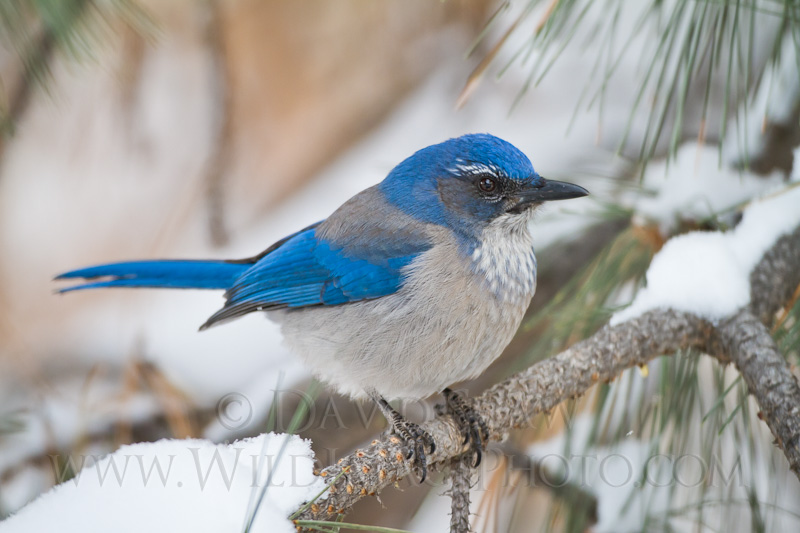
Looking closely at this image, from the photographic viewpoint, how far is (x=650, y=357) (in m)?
2.48

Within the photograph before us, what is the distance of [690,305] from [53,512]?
1.93 metres

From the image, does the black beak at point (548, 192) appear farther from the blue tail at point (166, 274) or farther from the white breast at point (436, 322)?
the blue tail at point (166, 274)

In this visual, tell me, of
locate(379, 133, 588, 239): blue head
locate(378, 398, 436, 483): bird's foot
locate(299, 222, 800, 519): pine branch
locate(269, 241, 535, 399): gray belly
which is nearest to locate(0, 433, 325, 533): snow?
locate(299, 222, 800, 519): pine branch

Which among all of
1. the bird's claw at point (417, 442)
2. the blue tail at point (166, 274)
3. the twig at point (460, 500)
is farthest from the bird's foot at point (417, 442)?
the blue tail at point (166, 274)

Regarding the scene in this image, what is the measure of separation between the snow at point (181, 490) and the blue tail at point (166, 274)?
127 centimetres

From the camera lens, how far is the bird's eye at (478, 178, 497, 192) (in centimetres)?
272

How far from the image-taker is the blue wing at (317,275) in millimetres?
2746

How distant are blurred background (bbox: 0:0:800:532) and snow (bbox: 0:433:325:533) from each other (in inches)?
9.1

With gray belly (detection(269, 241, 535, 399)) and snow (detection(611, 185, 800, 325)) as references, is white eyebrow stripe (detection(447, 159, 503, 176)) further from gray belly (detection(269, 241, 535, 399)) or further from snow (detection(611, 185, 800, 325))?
snow (detection(611, 185, 800, 325))

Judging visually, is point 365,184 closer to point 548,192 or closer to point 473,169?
point 473,169

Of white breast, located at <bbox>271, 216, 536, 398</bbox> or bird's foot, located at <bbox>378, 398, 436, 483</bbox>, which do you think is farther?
white breast, located at <bbox>271, 216, 536, 398</bbox>

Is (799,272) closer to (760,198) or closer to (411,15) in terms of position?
(760,198)

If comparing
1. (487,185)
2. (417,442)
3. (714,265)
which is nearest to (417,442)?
(417,442)

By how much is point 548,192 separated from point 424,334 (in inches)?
24.8
